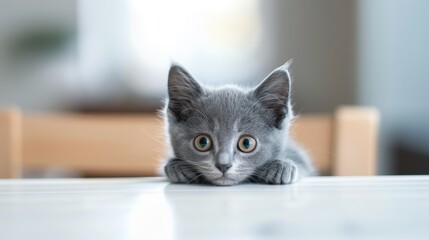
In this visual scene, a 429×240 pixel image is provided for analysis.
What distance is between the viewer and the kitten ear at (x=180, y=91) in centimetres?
77

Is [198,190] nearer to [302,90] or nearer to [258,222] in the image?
[258,222]

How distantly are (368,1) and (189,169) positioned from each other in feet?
9.16

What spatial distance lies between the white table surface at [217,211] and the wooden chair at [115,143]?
40 cm

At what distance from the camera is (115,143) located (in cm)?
108

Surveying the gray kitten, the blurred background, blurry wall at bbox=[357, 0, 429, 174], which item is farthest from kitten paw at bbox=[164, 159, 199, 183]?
the blurred background

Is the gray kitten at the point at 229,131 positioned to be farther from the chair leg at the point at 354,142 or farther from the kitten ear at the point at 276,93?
the chair leg at the point at 354,142

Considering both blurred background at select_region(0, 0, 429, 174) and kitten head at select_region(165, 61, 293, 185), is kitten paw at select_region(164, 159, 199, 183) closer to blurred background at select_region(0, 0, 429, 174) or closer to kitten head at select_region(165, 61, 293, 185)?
kitten head at select_region(165, 61, 293, 185)

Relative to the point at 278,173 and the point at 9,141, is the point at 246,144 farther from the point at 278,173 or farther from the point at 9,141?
the point at 9,141

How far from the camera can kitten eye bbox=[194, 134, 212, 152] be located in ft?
2.52

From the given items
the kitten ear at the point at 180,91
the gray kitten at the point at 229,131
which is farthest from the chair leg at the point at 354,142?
the kitten ear at the point at 180,91

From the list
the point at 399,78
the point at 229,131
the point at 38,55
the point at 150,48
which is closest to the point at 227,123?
the point at 229,131

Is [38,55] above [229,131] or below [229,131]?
below

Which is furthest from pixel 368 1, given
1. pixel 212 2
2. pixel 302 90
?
pixel 212 2

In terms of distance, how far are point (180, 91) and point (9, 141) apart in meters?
0.42
